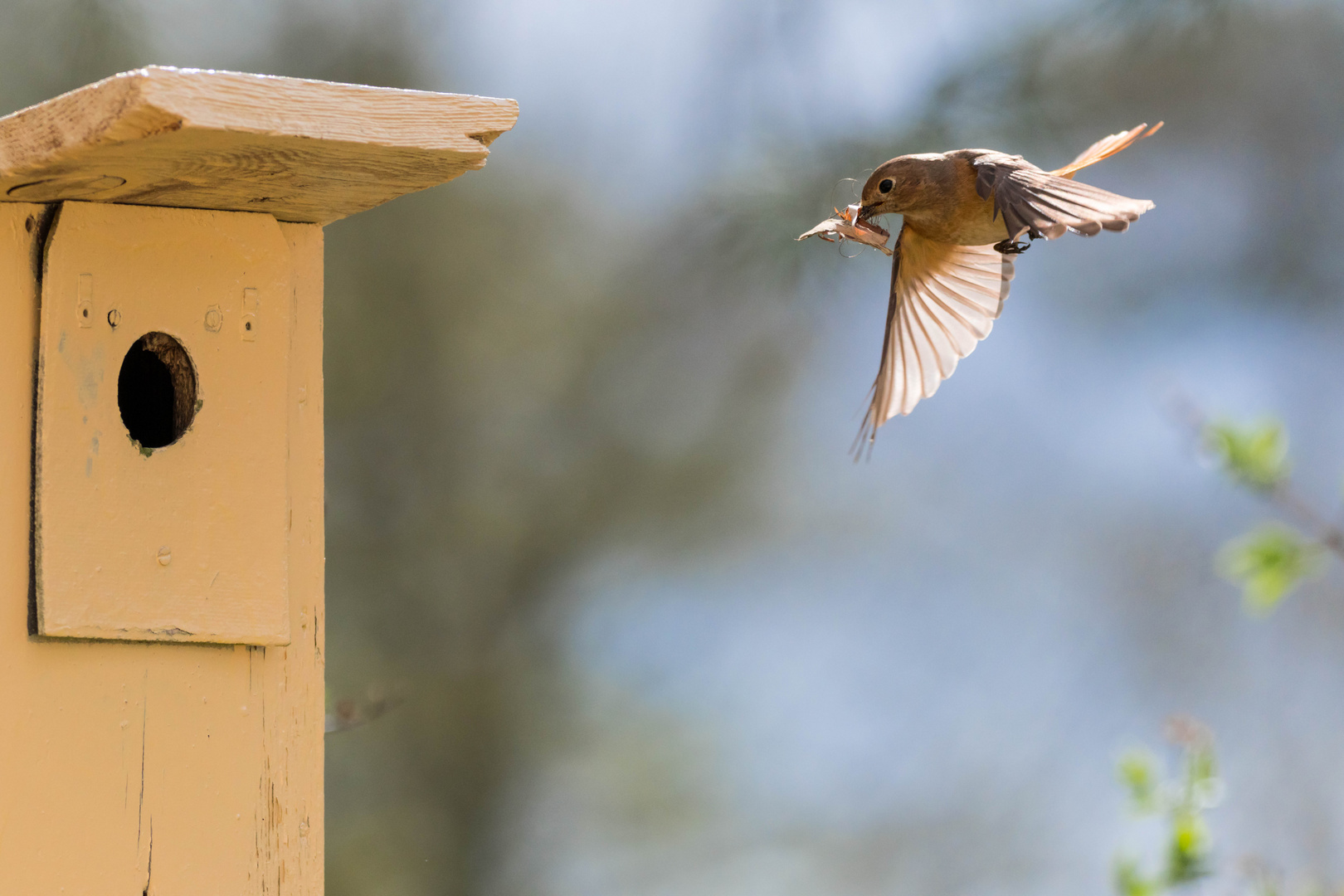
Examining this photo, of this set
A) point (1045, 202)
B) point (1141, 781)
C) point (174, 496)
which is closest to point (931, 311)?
point (1045, 202)

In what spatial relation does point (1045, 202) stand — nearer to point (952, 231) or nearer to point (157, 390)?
point (952, 231)

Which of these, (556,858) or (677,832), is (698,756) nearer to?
(677,832)

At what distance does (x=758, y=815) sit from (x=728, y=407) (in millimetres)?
1095

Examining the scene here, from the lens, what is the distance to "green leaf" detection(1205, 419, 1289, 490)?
23.2 inches

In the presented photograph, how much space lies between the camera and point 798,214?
337cm

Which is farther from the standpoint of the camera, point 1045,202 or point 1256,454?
point 1045,202

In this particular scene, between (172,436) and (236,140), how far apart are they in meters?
0.39

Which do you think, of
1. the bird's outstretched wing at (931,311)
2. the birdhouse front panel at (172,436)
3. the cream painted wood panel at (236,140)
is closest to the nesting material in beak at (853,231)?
the bird's outstretched wing at (931,311)

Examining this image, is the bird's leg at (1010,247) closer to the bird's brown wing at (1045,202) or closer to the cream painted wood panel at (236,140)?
the bird's brown wing at (1045,202)

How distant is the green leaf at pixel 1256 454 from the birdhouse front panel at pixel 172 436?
89 centimetres

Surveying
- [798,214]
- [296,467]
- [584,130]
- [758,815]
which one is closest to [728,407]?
[798,214]

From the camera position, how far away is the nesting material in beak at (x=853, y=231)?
1019mm

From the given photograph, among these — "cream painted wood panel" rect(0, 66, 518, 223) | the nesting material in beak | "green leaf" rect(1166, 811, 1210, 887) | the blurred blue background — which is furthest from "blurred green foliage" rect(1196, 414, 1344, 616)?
the blurred blue background

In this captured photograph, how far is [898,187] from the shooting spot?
42.6 inches
